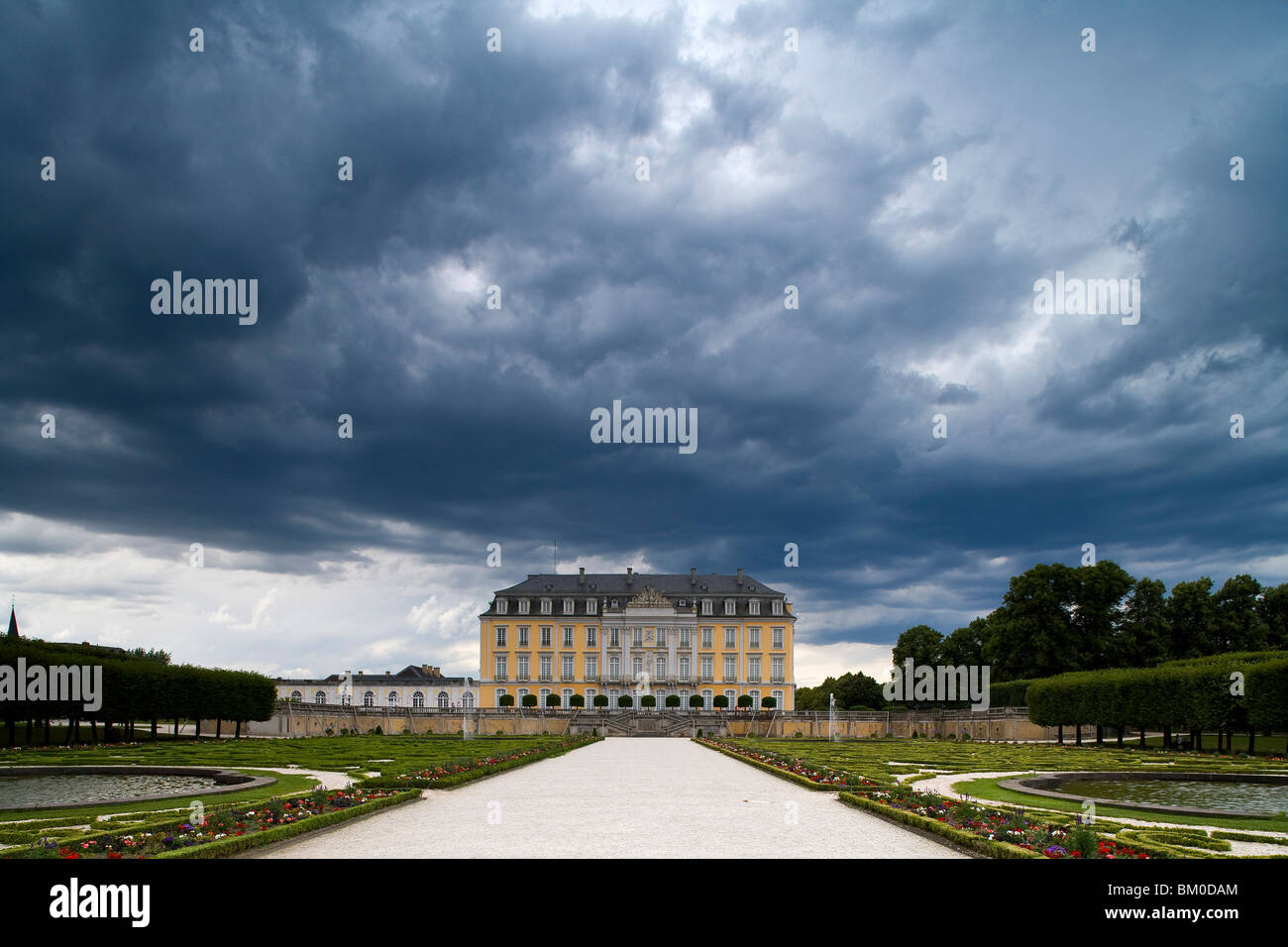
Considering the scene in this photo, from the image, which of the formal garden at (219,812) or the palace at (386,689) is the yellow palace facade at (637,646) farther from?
the formal garden at (219,812)

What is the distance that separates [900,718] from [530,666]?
2723 cm

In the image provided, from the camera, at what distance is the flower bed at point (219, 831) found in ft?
25.6

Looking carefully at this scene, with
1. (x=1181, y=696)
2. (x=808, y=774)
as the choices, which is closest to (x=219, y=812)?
(x=808, y=774)

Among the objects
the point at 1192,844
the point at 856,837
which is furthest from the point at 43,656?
the point at 1192,844

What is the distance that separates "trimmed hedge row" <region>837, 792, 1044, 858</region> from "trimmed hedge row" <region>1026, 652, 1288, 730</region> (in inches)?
903

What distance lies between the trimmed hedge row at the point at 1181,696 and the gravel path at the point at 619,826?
2075 cm

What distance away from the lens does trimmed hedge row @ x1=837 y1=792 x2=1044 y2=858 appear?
8234 millimetres

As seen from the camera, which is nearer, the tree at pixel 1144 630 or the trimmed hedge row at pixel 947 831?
the trimmed hedge row at pixel 947 831

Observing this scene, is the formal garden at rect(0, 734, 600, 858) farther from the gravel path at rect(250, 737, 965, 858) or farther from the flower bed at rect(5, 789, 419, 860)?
the gravel path at rect(250, 737, 965, 858)

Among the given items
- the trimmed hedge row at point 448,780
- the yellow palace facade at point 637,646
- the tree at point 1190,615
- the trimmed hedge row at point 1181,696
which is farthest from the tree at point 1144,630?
the trimmed hedge row at point 448,780

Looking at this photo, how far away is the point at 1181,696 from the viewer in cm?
3194

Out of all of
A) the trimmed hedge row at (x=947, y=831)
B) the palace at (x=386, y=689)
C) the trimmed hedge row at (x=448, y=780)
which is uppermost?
the trimmed hedge row at (x=947, y=831)
